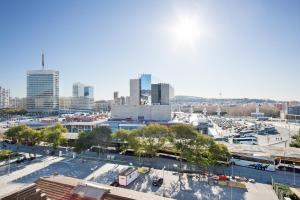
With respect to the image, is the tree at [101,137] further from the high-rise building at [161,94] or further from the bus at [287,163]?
the high-rise building at [161,94]

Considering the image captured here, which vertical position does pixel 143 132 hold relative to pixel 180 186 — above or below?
above

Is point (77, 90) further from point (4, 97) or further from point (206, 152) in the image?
point (206, 152)

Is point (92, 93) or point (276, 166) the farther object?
point (92, 93)

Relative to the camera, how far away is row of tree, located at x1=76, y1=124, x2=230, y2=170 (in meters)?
28.9

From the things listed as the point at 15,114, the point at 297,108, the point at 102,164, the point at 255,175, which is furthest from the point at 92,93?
the point at 255,175

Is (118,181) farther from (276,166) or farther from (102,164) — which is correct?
(276,166)

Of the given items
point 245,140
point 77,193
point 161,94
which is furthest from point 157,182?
point 161,94

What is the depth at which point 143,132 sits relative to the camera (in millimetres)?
33594

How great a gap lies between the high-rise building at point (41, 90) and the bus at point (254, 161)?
114764 mm

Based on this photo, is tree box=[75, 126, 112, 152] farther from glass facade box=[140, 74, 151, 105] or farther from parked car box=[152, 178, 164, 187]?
glass facade box=[140, 74, 151, 105]

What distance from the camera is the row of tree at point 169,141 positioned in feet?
94.8

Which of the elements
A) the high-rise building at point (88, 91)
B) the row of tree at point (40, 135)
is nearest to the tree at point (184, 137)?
the row of tree at point (40, 135)

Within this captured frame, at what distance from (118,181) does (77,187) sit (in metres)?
9.30

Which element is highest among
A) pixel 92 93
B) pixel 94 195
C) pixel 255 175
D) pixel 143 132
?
pixel 92 93
